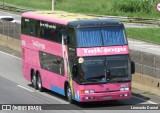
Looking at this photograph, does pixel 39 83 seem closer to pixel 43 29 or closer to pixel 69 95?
pixel 43 29

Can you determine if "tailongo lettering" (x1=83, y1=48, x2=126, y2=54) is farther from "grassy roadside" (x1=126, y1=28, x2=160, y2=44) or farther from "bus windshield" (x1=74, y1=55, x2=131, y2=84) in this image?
"grassy roadside" (x1=126, y1=28, x2=160, y2=44)

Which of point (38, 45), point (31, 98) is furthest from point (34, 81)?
point (31, 98)

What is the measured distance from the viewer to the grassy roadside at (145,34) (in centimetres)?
5228

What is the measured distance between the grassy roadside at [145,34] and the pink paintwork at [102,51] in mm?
28635

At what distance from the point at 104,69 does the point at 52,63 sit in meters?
3.63

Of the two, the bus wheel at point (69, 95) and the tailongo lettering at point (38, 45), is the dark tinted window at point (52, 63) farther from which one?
the bus wheel at point (69, 95)

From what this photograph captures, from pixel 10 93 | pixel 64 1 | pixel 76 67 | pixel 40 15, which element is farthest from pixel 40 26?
pixel 64 1

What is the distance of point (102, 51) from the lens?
21.7 m

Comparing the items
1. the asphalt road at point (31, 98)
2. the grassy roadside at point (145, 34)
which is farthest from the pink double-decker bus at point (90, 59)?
the grassy roadside at point (145, 34)

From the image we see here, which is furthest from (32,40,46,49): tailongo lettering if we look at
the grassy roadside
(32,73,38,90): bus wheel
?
the grassy roadside

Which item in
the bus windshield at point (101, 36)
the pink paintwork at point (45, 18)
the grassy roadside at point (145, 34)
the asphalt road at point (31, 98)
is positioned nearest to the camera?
the bus windshield at point (101, 36)

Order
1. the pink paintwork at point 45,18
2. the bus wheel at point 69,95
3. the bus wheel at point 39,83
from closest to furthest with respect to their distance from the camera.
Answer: the bus wheel at point 69,95 → the pink paintwork at point 45,18 → the bus wheel at point 39,83

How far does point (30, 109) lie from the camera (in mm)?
21250

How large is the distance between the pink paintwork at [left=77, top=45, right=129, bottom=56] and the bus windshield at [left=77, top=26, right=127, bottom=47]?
20 centimetres
